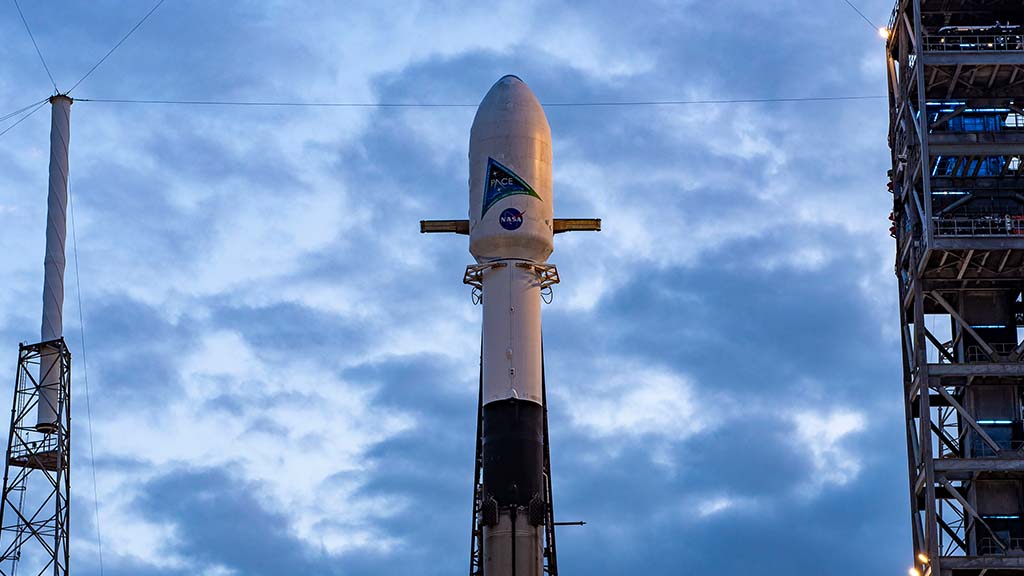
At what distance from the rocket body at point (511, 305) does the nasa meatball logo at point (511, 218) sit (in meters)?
0.04

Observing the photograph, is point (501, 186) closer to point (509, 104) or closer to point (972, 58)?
point (509, 104)

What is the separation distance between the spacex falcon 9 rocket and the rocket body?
4 centimetres

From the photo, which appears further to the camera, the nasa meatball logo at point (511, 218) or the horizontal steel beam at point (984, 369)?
the nasa meatball logo at point (511, 218)

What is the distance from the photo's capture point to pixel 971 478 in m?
89.7

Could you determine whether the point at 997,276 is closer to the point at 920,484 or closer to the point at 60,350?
the point at 920,484

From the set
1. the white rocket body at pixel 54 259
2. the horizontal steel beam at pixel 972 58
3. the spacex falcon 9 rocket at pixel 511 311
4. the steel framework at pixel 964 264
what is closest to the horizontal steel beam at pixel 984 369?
the steel framework at pixel 964 264

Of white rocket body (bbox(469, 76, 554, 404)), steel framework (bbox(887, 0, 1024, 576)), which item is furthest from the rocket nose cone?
steel framework (bbox(887, 0, 1024, 576))

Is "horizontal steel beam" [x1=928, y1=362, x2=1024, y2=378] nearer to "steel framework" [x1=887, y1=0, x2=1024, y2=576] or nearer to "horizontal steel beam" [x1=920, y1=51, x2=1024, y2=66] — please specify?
"steel framework" [x1=887, y1=0, x2=1024, y2=576]

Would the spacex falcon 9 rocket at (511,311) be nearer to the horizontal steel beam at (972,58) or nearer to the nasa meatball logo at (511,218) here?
the nasa meatball logo at (511,218)

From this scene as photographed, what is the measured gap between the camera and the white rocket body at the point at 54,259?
9169 cm

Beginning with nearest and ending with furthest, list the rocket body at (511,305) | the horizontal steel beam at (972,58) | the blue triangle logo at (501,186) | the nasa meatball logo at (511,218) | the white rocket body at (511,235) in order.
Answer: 1. the rocket body at (511,305)
2. the horizontal steel beam at (972,58)
3. the white rocket body at (511,235)
4. the nasa meatball logo at (511,218)
5. the blue triangle logo at (501,186)

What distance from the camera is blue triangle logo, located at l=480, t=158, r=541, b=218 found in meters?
93.1

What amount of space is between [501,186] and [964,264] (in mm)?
19953

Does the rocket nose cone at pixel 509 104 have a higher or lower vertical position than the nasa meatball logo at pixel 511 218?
higher
